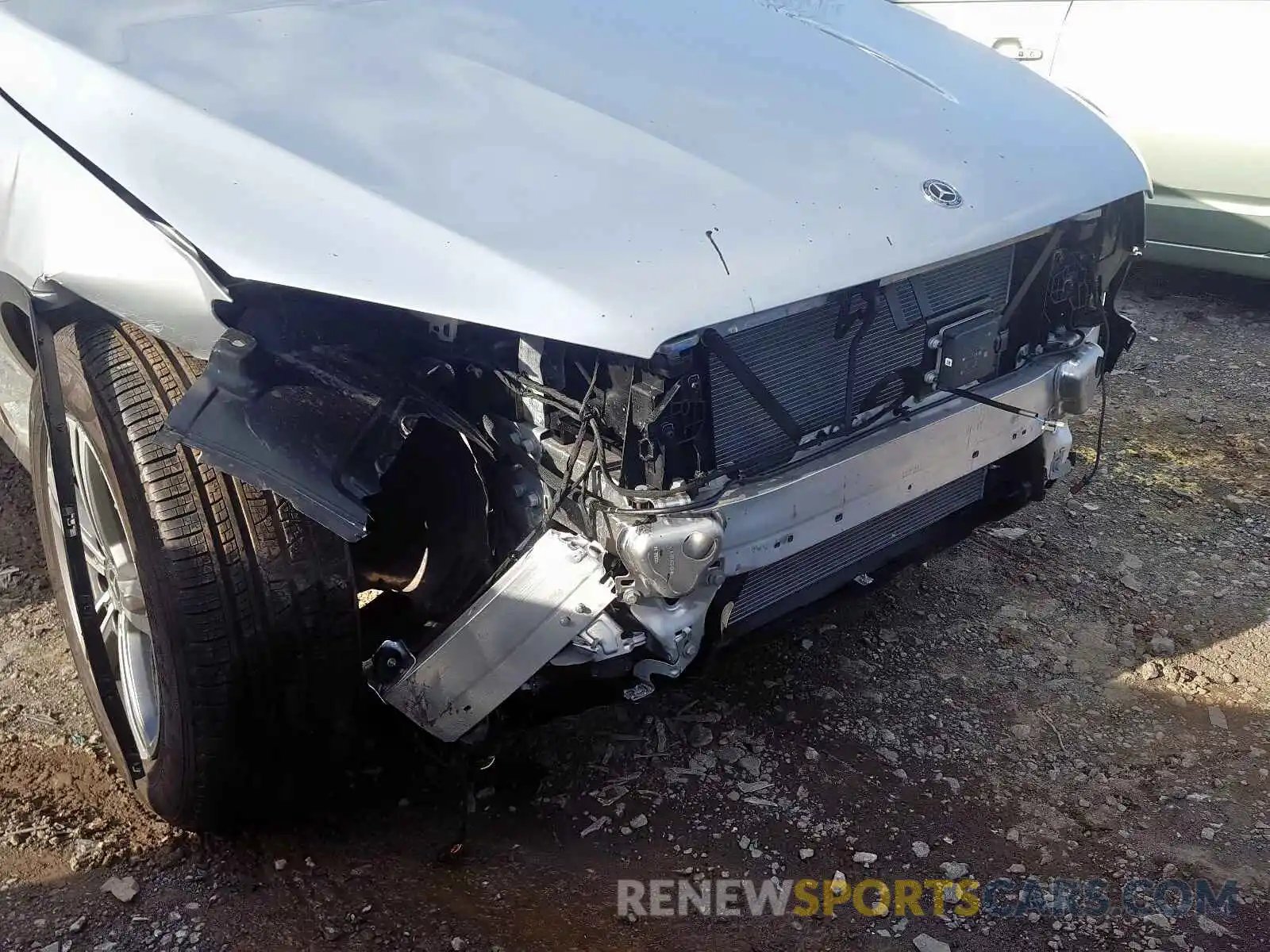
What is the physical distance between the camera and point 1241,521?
12.0ft

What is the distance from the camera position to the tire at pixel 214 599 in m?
2.06

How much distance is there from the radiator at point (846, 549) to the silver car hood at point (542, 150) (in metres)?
0.61

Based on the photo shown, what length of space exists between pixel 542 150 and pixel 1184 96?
3890 millimetres

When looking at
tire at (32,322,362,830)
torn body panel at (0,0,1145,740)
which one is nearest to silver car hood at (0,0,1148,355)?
torn body panel at (0,0,1145,740)

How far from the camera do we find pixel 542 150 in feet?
6.69

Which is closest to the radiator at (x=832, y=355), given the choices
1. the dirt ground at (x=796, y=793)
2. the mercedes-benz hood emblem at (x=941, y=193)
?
the mercedes-benz hood emblem at (x=941, y=193)

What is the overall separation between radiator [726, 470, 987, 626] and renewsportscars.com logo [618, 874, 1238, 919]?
1.91 ft

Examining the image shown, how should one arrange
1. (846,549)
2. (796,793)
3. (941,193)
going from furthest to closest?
(796,793), (846,549), (941,193)

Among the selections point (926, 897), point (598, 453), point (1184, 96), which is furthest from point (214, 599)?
point (1184, 96)

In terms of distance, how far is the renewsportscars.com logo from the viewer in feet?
7.37

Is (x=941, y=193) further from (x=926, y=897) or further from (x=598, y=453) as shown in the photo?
(x=926, y=897)

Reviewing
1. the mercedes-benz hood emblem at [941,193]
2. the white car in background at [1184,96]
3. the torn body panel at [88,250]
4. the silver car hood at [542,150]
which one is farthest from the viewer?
the white car in background at [1184,96]

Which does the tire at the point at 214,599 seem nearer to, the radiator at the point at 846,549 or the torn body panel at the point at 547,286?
the torn body panel at the point at 547,286

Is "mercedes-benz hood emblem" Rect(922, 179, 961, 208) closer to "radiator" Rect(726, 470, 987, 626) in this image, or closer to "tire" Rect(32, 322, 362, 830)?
"radiator" Rect(726, 470, 987, 626)
